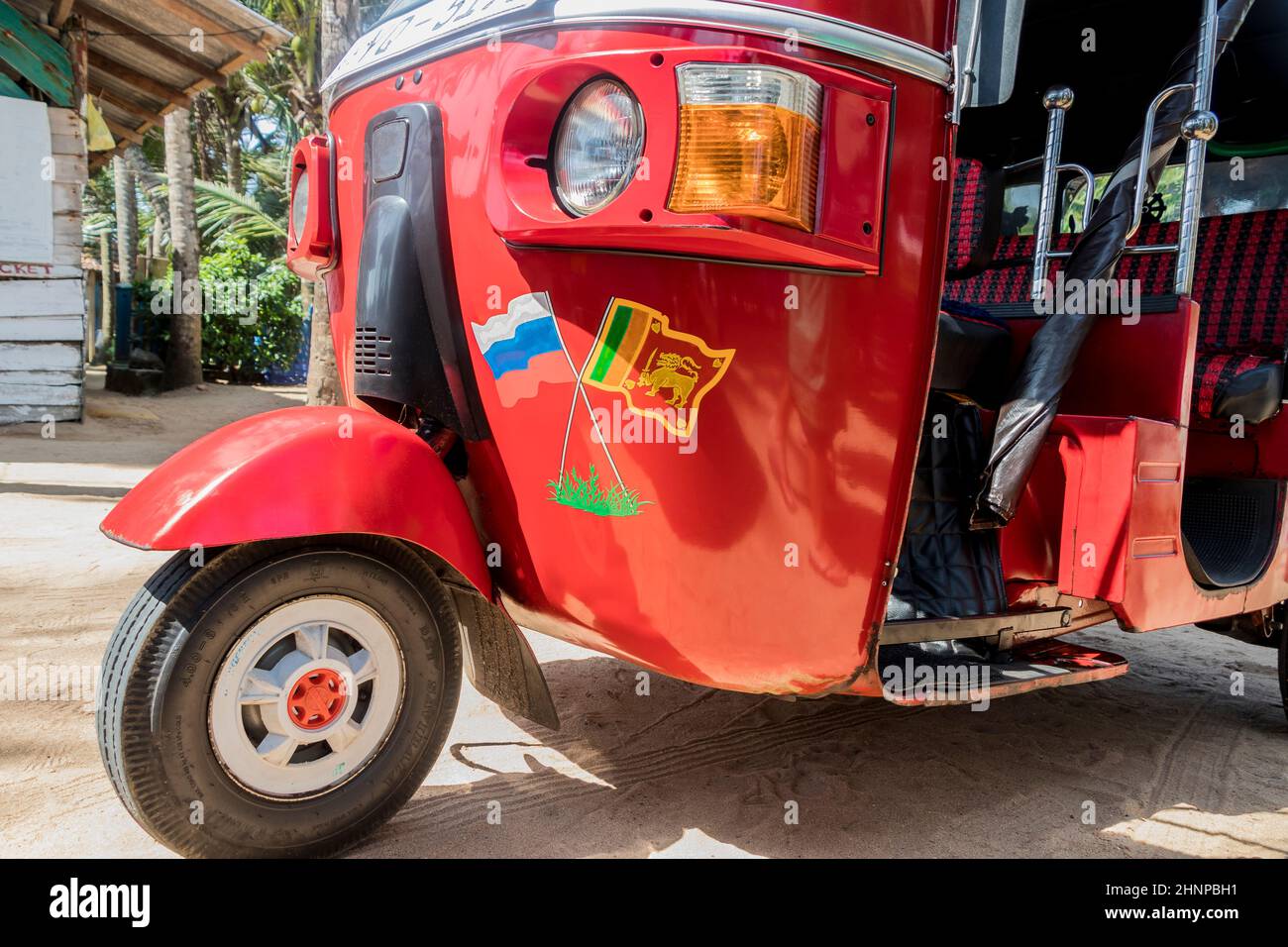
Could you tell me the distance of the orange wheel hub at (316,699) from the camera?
2.06 m

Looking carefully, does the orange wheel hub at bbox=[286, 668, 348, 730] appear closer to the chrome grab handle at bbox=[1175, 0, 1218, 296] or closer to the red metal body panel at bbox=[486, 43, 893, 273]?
the red metal body panel at bbox=[486, 43, 893, 273]

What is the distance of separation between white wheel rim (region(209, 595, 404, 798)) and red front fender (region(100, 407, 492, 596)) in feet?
0.72

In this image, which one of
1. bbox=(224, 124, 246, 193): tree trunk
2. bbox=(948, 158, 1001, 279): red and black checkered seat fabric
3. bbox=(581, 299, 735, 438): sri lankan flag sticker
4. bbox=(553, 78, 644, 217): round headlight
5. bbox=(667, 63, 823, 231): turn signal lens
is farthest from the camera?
bbox=(224, 124, 246, 193): tree trunk

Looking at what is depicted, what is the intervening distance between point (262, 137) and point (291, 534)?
3201cm

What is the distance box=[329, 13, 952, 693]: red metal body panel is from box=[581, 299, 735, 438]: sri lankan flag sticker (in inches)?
1.0

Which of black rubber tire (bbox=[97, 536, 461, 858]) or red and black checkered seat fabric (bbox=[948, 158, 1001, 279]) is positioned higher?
red and black checkered seat fabric (bbox=[948, 158, 1001, 279])

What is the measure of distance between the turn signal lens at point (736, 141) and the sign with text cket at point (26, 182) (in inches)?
356

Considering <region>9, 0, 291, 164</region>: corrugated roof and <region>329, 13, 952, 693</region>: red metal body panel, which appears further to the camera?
<region>9, 0, 291, 164</region>: corrugated roof

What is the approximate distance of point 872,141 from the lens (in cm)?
195

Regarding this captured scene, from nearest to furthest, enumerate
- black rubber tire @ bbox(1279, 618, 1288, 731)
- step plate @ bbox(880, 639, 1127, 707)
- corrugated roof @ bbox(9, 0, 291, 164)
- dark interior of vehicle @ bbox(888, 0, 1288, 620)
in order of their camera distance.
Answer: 1. step plate @ bbox(880, 639, 1127, 707)
2. dark interior of vehicle @ bbox(888, 0, 1288, 620)
3. black rubber tire @ bbox(1279, 618, 1288, 731)
4. corrugated roof @ bbox(9, 0, 291, 164)

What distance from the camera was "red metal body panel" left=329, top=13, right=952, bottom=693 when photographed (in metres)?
1.99

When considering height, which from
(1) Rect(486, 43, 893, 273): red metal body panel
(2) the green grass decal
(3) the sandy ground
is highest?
(1) Rect(486, 43, 893, 273): red metal body panel

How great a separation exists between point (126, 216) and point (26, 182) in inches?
383

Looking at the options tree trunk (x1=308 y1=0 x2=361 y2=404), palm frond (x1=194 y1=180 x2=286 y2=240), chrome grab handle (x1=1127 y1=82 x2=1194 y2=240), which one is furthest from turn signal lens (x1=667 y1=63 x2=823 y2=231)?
palm frond (x1=194 y1=180 x2=286 y2=240)
